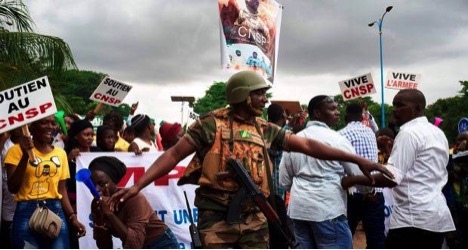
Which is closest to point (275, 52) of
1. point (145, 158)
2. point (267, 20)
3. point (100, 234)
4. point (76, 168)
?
point (267, 20)

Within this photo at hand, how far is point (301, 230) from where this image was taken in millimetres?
5348

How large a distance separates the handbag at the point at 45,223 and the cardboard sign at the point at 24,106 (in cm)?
86

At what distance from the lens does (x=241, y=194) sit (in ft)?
12.2

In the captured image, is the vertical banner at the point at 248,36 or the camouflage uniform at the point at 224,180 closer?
the camouflage uniform at the point at 224,180

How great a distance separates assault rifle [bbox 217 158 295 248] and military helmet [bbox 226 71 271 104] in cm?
43

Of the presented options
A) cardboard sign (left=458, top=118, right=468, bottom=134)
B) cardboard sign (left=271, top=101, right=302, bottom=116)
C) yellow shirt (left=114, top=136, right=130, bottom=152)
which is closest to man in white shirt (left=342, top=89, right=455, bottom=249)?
yellow shirt (left=114, top=136, right=130, bottom=152)

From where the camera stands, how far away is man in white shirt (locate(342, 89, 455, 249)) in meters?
4.30

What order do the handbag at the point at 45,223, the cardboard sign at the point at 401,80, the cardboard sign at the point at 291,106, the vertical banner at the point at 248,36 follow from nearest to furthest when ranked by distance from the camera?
the handbag at the point at 45,223 < the vertical banner at the point at 248,36 < the cardboard sign at the point at 291,106 < the cardboard sign at the point at 401,80

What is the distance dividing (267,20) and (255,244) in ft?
20.6

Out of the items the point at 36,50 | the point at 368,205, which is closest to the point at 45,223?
the point at 368,205

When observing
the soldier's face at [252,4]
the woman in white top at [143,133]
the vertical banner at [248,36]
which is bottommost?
the woman in white top at [143,133]

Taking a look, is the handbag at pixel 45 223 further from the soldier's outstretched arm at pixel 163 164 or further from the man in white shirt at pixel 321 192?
the man in white shirt at pixel 321 192

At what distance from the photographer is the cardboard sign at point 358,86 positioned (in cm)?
1233

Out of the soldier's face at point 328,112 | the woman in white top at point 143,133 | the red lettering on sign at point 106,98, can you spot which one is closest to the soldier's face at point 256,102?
the soldier's face at point 328,112
